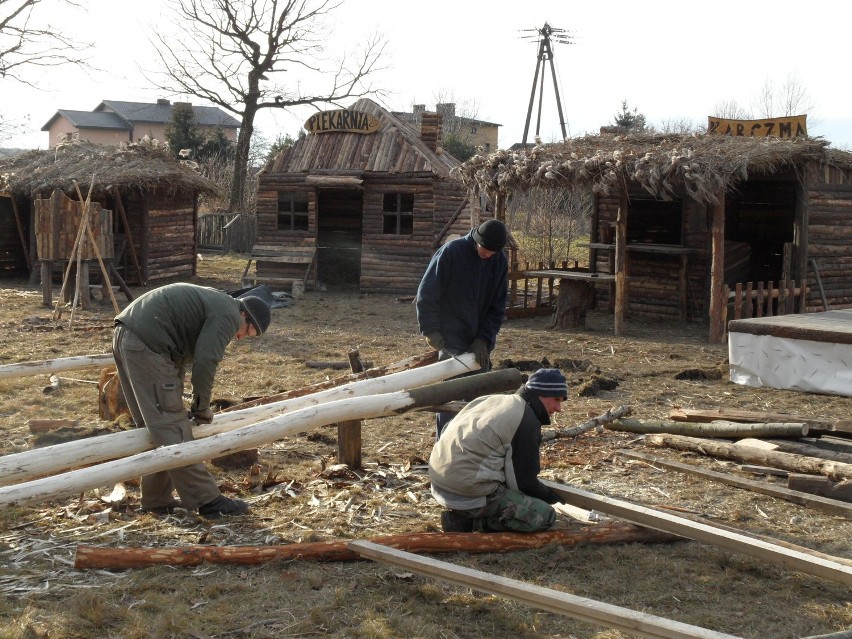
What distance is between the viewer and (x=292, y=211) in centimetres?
2222

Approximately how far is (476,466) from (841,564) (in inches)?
74.4

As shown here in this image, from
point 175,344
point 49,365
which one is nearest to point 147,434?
point 175,344

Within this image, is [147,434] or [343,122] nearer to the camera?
[147,434]

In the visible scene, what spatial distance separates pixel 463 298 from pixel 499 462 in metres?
1.90

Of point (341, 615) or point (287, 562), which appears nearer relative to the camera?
point (341, 615)

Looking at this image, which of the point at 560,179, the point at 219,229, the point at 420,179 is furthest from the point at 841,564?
the point at 219,229

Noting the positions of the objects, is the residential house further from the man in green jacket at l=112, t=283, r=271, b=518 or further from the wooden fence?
the man in green jacket at l=112, t=283, r=271, b=518

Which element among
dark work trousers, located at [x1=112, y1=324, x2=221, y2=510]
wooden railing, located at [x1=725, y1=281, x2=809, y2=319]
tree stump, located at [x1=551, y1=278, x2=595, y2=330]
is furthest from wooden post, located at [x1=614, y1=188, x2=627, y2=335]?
dark work trousers, located at [x1=112, y1=324, x2=221, y2=510]

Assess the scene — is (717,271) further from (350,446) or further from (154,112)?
(154,112)

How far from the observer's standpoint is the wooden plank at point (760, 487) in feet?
20.6

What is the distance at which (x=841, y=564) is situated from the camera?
4.86 m

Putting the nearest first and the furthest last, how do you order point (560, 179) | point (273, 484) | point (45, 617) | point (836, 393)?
1. point (45, 617)
2. point (273, 484)
3. point (836, 393)
4. point (560, 179)

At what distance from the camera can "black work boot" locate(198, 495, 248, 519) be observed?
6.00 m

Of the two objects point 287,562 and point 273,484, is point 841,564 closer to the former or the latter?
point 287,562
